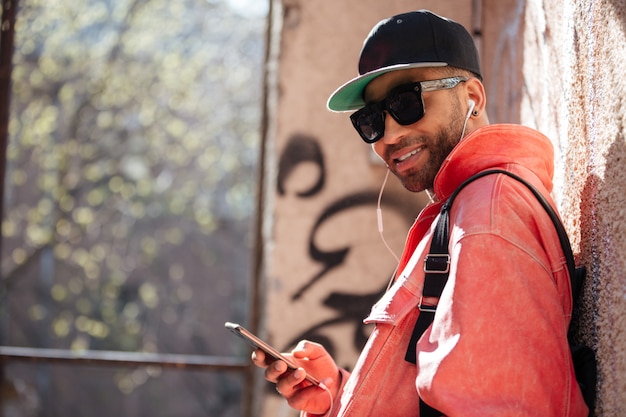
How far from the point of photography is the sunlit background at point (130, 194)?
11555 mm

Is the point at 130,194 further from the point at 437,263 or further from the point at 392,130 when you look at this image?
the point at 437,263

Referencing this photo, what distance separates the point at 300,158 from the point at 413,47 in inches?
76.9

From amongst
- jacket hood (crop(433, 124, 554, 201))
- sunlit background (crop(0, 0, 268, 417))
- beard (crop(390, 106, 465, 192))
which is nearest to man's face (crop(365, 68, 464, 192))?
beard (crop(390, 106, 465, 192))

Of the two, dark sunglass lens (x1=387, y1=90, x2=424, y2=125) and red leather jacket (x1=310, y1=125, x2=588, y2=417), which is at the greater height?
dark sunglass lens (x1=387, y1=90, x2=424, y2=125)

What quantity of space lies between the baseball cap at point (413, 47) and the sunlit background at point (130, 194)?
884cm

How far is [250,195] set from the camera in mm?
15516

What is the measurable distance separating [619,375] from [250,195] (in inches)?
564

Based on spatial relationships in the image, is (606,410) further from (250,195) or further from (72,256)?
(250,195)

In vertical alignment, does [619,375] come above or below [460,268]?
below

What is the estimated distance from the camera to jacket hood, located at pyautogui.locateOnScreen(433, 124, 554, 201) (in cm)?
151

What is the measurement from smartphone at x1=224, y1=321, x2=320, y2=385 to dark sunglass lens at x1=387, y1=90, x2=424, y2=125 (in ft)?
1.84

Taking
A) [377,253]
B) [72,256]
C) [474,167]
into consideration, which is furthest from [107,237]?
[474,167]

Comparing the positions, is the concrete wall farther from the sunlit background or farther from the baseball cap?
the sunlit background


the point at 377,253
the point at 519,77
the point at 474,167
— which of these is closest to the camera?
the point at 474,167
